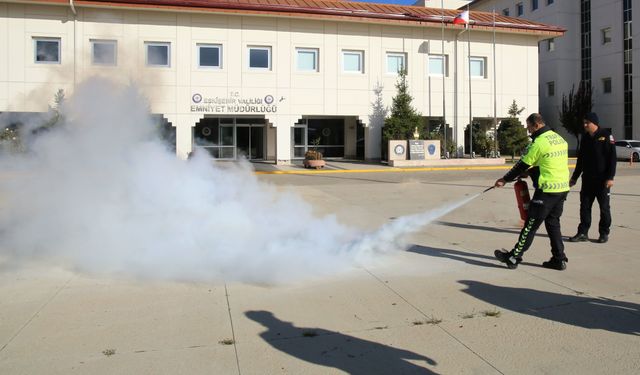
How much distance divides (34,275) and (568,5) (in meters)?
47.2

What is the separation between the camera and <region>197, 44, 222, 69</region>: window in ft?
83.8

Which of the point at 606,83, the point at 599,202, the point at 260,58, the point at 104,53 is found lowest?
the point at 599,202

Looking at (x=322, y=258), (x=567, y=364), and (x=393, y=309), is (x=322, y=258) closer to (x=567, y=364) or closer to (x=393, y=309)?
(x=393, y=309)

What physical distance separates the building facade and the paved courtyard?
39255 millimetres

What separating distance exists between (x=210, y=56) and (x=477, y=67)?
15355mm

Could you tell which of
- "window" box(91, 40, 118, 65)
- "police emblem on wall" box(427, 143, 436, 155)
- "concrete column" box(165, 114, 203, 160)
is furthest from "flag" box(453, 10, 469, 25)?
"window" box(91, 40, 118, 65)

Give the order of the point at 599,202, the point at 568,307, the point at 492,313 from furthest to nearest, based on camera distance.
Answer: the point at 599,202 → the point at 568,307 → the point at 492,313

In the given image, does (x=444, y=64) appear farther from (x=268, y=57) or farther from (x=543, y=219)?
(x=543, y=219)

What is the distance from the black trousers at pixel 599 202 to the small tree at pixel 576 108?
35.0 m

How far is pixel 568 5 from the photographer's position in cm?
4306

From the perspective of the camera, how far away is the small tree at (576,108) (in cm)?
3925

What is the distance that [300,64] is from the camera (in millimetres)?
27094

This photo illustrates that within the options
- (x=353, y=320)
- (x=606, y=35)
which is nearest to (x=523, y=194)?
(x=353, y=320)

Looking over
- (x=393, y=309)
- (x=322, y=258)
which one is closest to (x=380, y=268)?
(x=322, y=258)
